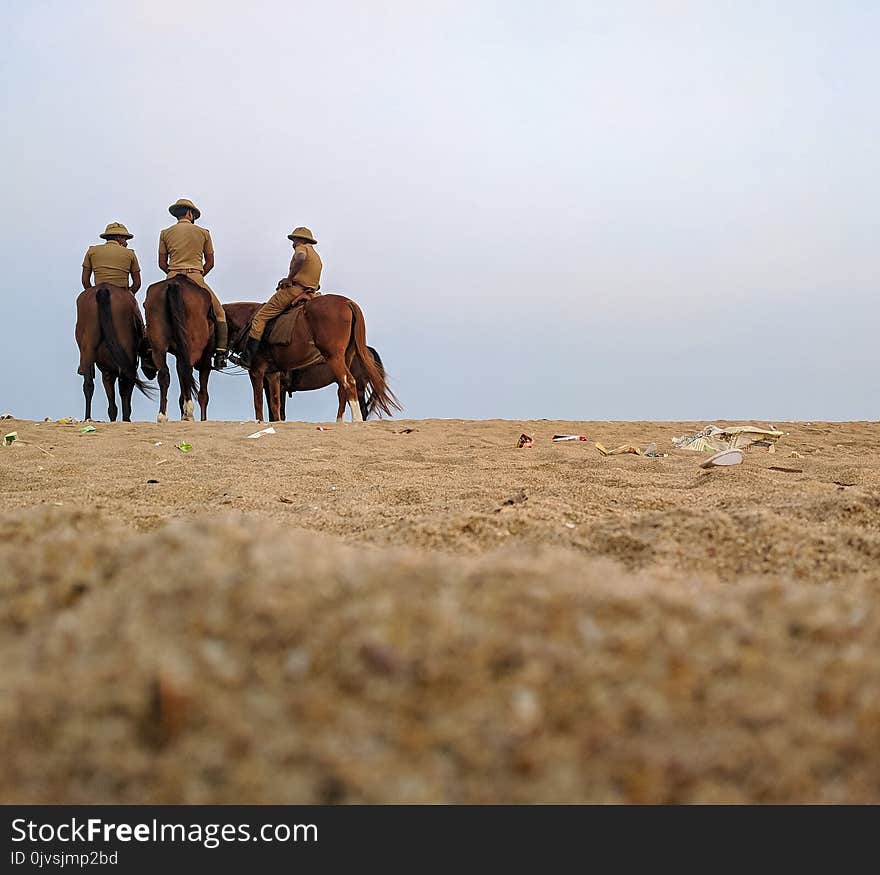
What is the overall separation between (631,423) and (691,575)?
6.64 metres

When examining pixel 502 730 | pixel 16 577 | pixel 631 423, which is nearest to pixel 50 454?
pixel 16 577

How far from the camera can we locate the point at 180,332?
8492 millimetres

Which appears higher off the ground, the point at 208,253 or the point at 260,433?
the point at 208,253

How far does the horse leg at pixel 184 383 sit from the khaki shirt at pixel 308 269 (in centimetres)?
177

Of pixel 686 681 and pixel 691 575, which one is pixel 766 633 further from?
pixel 691 575

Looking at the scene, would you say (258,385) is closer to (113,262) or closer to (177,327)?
(177,327)

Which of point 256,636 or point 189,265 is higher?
point 189,265

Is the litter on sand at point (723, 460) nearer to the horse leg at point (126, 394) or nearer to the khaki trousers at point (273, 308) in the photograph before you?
the khaki trousers at point (273, 308)

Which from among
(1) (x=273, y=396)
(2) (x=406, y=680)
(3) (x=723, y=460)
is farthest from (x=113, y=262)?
(2) (x=406, y=680)

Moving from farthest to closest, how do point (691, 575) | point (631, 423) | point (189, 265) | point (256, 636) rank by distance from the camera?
point (189, 265) → point (631, 423) → point (691, 575) → point (256, 636)

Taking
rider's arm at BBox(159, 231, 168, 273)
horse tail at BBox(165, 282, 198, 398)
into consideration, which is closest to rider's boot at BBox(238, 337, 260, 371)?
horse tail at BBox(165, 282, 198, 398)

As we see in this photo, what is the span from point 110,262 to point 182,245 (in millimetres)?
1150

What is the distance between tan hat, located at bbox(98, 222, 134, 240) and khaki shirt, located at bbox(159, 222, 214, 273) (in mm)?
936

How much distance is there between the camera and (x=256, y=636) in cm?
77
